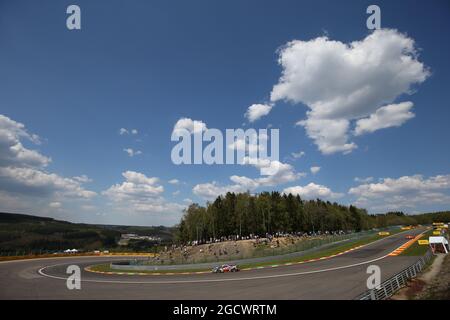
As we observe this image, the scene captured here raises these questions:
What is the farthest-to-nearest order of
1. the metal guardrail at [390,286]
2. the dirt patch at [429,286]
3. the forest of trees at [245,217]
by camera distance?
the forest of trees at [245,217] < the dirt patch at [429,286] < the metal guardrail at [390,286]

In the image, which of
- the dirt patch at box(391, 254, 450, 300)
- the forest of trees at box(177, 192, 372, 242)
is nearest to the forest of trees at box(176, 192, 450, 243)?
the forest of trees at box(177, 192, 372, 242)

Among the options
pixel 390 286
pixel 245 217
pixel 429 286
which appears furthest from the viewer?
pixel 245 217

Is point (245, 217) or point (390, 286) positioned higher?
point (390, 286)

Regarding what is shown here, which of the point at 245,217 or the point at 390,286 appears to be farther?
the point at 245,217

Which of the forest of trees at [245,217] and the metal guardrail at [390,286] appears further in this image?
the forest of trees at [245,217]

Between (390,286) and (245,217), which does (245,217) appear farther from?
(390,286)

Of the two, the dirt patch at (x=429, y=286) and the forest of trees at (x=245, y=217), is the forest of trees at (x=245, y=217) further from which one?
the dirt patch at (x=429, y=286)

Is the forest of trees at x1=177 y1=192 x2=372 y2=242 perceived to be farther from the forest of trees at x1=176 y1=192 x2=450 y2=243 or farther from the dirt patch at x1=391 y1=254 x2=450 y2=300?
the dirt patch at x1=391 y1=254 x2=450 y2=300

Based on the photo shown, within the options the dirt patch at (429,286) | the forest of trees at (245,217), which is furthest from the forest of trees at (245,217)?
the dirt patch at (429,286)

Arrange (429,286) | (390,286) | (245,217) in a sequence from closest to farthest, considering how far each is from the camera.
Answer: (390,286) < (429,286) < (245,217)

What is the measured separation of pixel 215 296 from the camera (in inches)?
818

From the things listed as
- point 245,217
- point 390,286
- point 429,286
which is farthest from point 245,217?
point 390,286
